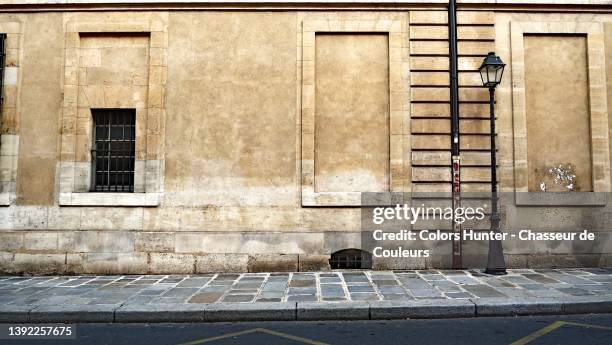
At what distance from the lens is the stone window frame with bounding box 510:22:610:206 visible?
8.99m

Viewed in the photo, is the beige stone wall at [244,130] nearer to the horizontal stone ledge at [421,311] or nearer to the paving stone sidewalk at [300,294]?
the paving stone sidewalk at [300,294]

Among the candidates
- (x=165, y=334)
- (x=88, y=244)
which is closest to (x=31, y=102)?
(x=88, y=244)

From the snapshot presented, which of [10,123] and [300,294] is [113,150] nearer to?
[10,123]

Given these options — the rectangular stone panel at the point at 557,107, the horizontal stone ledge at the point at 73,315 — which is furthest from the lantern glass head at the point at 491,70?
the horizontal stone ledge at the point at 73,315

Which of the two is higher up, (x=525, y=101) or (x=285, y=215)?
(x=525, y=101)

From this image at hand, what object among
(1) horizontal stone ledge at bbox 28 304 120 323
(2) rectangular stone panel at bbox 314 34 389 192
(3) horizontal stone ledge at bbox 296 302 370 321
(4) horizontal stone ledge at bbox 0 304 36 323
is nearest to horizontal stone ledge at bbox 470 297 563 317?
(3) horizontal stone ledge at bbox 296 302 370 321

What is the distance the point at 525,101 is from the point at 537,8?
2.12 meters

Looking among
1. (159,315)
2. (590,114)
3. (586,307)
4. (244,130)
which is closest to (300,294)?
(159,315)

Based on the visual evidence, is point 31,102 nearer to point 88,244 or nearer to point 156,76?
point 156,76

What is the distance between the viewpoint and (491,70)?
8156 mm

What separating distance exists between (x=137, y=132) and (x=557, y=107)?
9.30 metres

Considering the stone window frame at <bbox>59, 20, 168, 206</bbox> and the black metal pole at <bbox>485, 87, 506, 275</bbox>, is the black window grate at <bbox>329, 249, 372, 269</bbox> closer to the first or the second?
the black metal pole at <bbox>485, 87, 506, 275</bbox>

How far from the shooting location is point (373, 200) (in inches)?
351

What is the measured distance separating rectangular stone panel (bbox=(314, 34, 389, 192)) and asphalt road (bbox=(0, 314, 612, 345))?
3.84 meters
